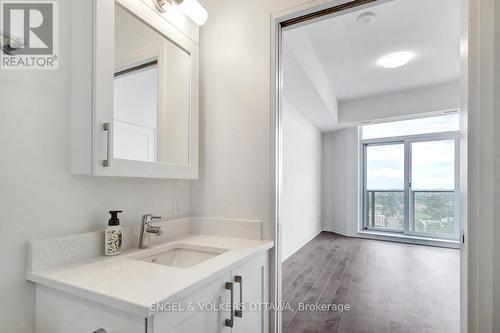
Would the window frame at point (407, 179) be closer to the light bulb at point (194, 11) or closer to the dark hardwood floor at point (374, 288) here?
the dark hardwood floor at point (374, 288)

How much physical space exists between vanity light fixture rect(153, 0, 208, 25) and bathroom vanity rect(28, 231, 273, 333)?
1.22 metres

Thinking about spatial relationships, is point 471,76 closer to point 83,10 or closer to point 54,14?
point 83,10

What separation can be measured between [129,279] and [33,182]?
1.68 ft

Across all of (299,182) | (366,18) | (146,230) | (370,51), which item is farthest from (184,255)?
(299,182)

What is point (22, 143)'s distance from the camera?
902 mm

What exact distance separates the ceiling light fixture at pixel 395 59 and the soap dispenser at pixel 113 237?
339 centimetres

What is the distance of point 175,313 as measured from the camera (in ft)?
2.45

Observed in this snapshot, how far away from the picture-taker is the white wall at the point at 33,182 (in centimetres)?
86

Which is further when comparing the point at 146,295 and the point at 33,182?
the point at 33,182

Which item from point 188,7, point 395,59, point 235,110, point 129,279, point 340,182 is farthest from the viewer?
point 340,182

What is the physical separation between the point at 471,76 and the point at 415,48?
94.8 inches

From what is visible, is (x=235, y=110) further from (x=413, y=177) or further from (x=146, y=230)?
(x=413, y=177)

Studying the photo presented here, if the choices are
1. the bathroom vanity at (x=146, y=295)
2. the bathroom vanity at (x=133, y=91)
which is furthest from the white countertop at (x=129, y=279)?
the bathroom vanity at (x=133, y=91)

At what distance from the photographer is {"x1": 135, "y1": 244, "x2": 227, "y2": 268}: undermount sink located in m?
1.26
